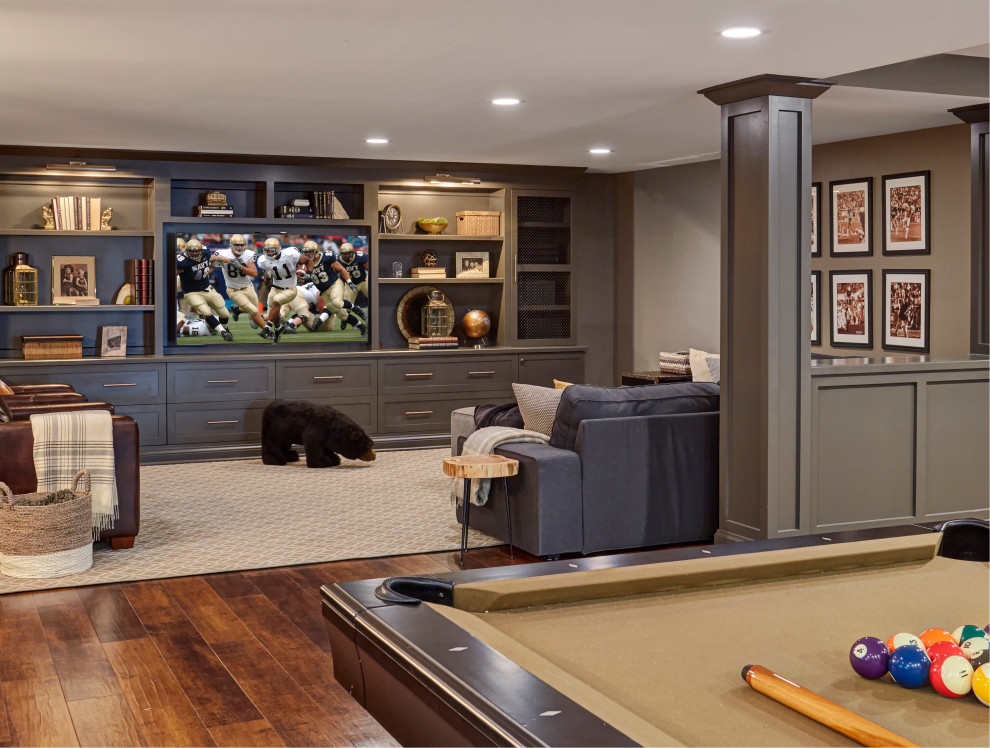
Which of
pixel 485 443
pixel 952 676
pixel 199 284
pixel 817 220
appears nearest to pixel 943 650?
pixel 952 676

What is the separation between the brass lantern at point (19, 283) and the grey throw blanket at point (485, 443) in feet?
14.2

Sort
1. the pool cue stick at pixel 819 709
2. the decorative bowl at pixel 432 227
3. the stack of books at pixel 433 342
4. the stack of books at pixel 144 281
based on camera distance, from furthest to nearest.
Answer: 1. the decorative bowl at pixel 432 227
2. the stack of books at pixel 433 342
3. the stack of books at pixel 144 281
4. the pool cue stick at pixel 819 709

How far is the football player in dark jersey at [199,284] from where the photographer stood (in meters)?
8.25

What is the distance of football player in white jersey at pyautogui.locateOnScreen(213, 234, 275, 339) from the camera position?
27.7ft

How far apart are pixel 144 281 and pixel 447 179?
8.49 ft

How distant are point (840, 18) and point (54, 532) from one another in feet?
12.9

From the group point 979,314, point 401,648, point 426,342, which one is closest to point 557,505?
point 979,314

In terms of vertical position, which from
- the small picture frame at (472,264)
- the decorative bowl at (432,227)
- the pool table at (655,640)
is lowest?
the pool table at (655,640)

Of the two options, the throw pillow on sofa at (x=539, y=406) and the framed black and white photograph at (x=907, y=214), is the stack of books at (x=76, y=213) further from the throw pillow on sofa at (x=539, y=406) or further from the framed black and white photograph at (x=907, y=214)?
the framed black and white photograph at (x=907, y=214)

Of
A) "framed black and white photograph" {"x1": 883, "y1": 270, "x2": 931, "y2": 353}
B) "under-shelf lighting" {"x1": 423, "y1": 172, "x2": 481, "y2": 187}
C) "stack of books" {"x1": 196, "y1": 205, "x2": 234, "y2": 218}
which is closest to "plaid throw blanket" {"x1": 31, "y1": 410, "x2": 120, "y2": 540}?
"stack of books" {"x1": 196, "y1": 205, "x2": 234, "y2": 218}

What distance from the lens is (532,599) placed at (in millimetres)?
1861

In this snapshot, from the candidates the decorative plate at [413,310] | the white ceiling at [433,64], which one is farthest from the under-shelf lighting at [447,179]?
the white ceiling at [433,64]

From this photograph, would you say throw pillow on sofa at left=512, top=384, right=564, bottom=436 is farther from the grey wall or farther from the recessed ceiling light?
the grey wall

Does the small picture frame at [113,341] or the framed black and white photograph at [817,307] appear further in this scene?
the small picture frame at [113,341]
